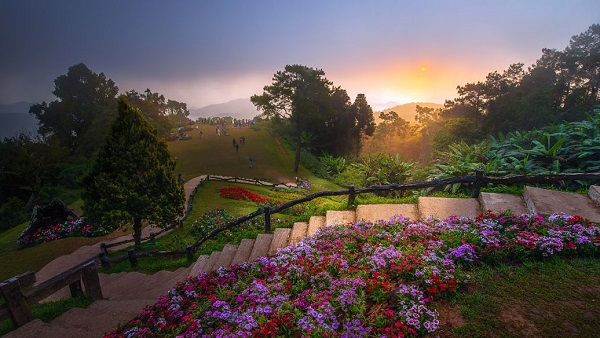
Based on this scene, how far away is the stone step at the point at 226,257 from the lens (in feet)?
27.6

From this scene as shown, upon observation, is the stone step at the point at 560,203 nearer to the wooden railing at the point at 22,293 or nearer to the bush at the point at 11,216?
the wooden railing at the point at 22,293

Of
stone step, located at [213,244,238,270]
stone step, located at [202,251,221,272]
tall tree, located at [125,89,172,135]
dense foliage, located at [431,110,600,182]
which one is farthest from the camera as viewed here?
tall tree, located at [125,89,172,135]

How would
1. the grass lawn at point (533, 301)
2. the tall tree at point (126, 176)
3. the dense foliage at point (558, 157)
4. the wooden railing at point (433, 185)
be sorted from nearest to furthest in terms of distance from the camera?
the grass lawn at point (533, 301), the wooden railing at point (433, 185), the dense foliage at point (558, 157), the tall tree at point (126, 176)

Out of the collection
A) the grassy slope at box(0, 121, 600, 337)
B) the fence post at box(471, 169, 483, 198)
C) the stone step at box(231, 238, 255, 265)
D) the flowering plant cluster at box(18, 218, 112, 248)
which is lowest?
the flowering plant cluster at box(18, 218, 112, 248)

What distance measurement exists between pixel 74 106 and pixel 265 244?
209ft

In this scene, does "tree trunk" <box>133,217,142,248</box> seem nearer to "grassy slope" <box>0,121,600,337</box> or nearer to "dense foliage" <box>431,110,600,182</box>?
"grassy slope" <box>0,121,600,337</box>

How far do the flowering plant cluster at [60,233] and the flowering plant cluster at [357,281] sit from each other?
523 inches

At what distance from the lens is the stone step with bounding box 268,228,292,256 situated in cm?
804

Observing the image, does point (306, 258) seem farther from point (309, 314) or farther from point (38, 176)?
point (38, 176)

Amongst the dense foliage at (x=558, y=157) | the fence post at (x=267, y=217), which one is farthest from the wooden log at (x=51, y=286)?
the dense foliage at (x=558, y=157)

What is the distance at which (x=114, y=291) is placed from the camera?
8797 millimetres

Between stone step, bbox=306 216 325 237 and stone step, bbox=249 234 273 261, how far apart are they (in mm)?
1294

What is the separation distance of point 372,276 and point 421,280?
837 mm

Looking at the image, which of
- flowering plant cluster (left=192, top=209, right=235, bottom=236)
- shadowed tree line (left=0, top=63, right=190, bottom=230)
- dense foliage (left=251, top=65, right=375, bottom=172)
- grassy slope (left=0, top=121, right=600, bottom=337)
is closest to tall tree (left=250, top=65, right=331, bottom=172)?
dense foliage (left=251, top=65, right=375, bottom=172)
